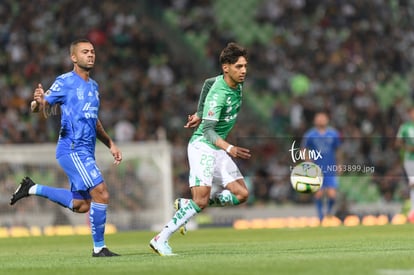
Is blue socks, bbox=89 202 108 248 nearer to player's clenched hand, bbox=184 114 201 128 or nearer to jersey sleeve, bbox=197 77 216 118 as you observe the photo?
player's clenched hand, bbox=184 114 201 128

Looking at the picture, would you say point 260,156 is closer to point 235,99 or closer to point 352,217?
point 352,217

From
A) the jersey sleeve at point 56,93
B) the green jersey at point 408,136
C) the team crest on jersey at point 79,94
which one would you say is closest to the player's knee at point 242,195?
the team crest on jersey at point 79,94

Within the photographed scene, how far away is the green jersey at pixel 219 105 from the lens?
38.7 ft

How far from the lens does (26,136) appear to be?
25141 mm

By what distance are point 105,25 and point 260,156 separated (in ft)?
20.8

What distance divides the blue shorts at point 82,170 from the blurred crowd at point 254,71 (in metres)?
11.7

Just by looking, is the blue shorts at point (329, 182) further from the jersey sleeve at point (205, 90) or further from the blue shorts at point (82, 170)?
the blue shorts at point (82, 170)

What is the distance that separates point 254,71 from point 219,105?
1725 centimetres

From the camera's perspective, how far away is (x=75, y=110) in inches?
478

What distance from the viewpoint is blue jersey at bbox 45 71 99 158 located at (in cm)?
1212

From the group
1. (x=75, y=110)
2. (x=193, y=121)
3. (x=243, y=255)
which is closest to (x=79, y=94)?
(x=75, y=110)

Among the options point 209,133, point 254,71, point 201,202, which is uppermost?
point 254,71

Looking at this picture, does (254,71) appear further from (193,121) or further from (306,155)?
(193,121)

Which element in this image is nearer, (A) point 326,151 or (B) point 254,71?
(A) point 326,151
